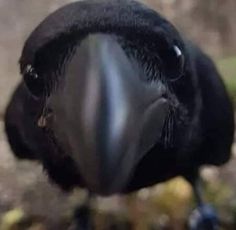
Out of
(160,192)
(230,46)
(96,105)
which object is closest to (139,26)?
(96,105)

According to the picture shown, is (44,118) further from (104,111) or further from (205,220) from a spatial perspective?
(205,220)

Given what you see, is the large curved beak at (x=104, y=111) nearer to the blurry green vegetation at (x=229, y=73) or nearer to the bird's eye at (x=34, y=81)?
the bird's eye at (x=34, y=81)

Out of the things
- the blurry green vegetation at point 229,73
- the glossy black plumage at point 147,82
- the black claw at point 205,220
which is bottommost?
the black claw at point 205,220

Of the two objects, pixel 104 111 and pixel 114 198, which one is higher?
pixel 104 111

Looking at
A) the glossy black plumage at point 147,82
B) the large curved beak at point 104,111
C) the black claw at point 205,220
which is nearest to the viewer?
the large curved beak at point 104,111

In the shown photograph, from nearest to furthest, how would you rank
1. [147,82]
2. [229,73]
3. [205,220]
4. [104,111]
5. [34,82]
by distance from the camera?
[104,111], [147,82], [34,82], [205,220], [229,73]

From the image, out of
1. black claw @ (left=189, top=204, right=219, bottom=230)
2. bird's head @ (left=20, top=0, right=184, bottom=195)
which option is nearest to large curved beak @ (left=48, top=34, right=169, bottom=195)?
bird's head @ (left=20, top=0, right=184, bottom=195)

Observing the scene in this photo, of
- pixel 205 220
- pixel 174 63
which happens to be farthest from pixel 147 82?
pixel 205 220

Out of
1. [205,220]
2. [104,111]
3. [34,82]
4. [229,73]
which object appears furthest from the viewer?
[229,73]

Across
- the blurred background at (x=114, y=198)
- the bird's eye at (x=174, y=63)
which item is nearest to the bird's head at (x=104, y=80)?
the bird's eye at (x=174, y=63)
